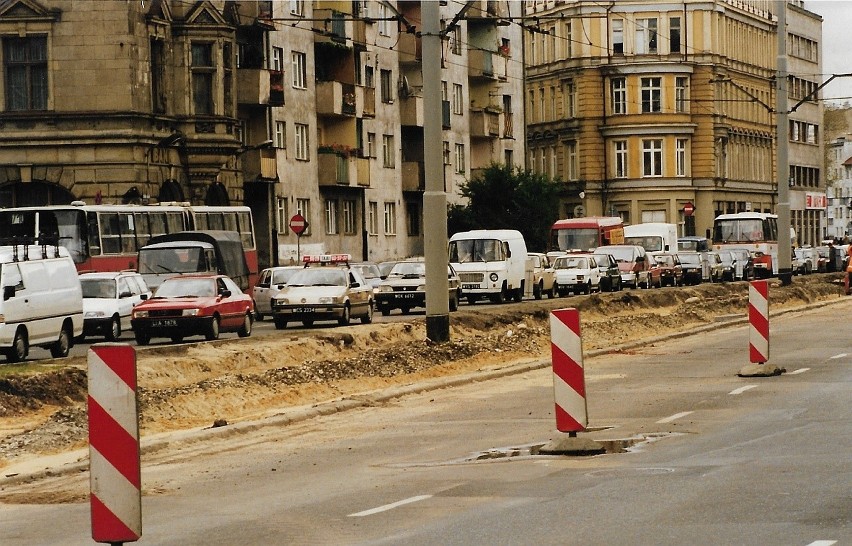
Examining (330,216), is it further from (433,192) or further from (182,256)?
(433,192)

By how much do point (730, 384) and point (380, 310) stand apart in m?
28.0

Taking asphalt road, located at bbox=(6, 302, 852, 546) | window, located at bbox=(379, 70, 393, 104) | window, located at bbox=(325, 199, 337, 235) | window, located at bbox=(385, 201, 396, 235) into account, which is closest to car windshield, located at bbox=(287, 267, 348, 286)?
asphalt road, located at bbox=(6, 302, 852, 546)

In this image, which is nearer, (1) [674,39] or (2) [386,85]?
(2) [386,85]

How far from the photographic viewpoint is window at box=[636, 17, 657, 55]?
110062 mm

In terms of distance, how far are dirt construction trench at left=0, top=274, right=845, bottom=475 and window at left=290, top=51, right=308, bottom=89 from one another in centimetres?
2869

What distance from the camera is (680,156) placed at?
11038 cm

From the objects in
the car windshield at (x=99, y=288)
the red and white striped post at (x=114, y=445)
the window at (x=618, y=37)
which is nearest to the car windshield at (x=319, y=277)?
the car windshield at (x=99, y=288)

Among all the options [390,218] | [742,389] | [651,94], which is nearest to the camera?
[742,389]

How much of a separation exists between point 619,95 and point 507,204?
32.8 metres

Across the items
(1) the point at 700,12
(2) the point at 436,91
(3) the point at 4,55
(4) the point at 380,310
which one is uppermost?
(1) the point at 700,12

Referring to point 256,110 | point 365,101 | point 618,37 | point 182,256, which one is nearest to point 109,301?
point 182,256

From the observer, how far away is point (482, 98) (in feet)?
299

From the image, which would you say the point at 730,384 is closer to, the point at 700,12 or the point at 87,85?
the point at 87,85

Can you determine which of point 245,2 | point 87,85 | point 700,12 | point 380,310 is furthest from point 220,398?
point 700,12
